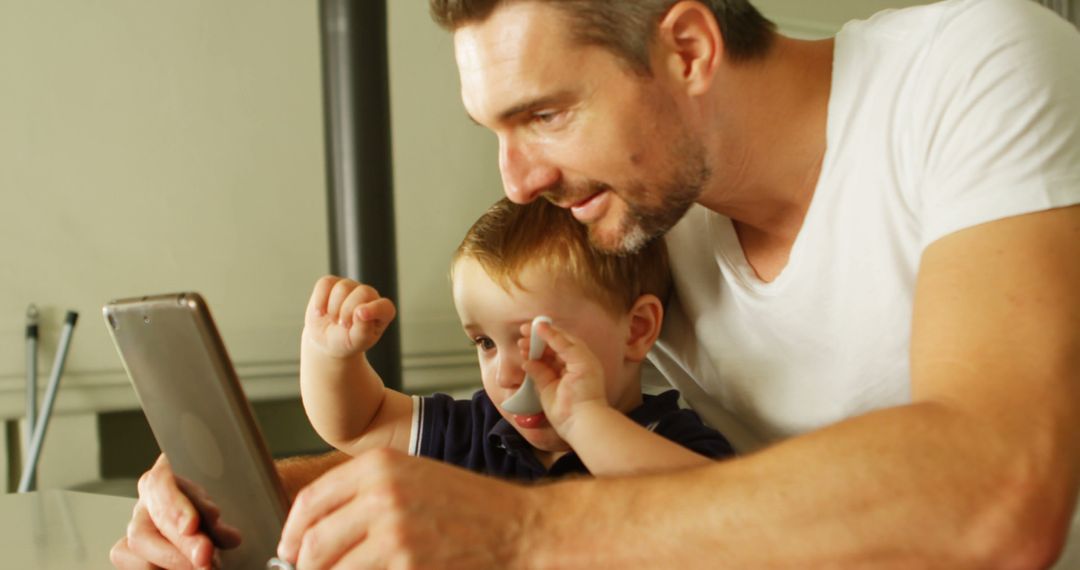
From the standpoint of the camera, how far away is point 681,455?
107cm

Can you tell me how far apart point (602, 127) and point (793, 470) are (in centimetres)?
54

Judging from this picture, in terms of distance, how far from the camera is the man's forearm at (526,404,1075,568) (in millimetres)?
717

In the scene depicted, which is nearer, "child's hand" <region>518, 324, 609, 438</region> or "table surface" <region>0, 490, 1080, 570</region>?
"table surface" <region>0, 490, 1080, 570</region>

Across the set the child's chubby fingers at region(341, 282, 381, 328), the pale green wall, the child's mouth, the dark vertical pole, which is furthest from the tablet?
the pale green wall

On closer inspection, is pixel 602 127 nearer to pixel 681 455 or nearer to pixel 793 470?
pixel 681 455

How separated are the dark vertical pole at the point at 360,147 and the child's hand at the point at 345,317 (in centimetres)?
96

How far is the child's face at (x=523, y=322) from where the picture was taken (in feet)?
4.05

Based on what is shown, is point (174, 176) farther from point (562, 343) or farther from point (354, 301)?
point (562, 343)

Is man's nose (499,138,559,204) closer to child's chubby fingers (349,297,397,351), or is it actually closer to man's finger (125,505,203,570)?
child's chubby fingers (349,297,397,351)

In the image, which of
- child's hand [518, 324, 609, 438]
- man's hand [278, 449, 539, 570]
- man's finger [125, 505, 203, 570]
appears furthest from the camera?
child's hand [518, 324, 609, 438]

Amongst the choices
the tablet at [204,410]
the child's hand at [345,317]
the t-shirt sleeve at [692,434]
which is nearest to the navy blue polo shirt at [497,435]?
the t-shirt sleeve at [692,434]

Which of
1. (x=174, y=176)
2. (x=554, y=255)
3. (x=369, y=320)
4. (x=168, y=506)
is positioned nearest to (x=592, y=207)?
(x=554, y=255)

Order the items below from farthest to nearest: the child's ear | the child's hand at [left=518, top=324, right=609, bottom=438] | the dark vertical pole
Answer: the dark vertical pole, the child's ear, the child's hand at [left=518, top=324, right=609, bottom=438]

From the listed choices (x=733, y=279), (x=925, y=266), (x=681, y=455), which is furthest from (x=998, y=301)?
(x=733, y=279)
